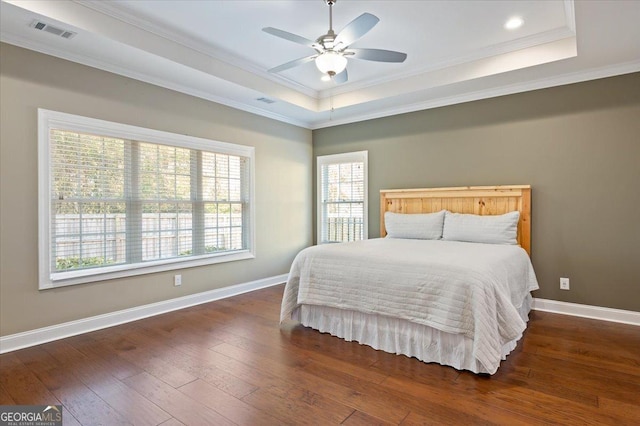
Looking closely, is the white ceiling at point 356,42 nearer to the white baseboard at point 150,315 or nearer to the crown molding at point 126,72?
the crown molding at point 126,72

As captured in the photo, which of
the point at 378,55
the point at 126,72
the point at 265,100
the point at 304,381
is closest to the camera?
the point at 304,381

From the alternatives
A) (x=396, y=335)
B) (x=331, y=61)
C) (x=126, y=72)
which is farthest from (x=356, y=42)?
(x=396, y=335)

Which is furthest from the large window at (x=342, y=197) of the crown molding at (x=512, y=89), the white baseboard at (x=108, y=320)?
the white baseboard at (x=108, y=320)

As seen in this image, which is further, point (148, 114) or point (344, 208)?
point (344, 208)

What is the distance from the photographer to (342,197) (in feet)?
18.8

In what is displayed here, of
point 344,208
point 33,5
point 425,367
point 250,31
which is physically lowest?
point 425,367

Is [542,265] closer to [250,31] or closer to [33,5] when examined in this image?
[250,31]

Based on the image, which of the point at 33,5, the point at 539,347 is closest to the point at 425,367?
the point at 539,347

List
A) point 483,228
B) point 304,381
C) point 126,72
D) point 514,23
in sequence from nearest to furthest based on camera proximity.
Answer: point 304,381 < point 514,23 < point 126,72 < point 483,228

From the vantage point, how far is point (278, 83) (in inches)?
178

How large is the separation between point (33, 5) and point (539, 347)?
4758 mm

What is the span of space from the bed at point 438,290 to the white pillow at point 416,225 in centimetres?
8

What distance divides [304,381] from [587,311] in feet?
10.7

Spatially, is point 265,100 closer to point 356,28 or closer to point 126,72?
point 126,72
